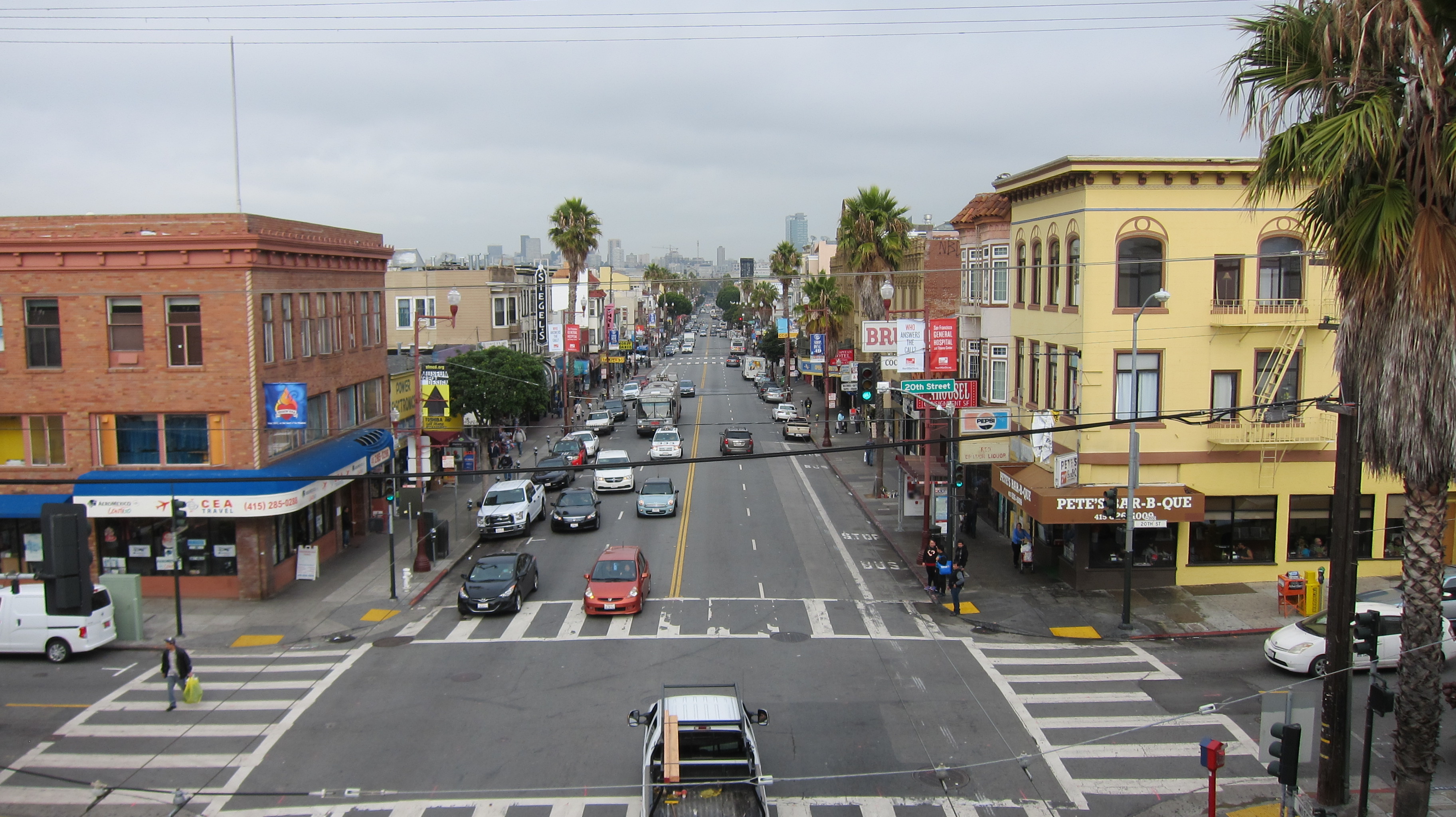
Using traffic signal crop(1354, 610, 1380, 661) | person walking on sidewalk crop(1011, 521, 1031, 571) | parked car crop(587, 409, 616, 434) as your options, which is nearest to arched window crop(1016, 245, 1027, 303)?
person walking on sidewalk crop(1011, 521, 1031, 571)

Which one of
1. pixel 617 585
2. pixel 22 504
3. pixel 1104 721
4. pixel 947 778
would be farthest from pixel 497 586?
pixel 1104 721

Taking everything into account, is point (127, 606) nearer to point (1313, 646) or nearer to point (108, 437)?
point (108, 437)

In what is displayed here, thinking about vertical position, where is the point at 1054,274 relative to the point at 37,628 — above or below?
above

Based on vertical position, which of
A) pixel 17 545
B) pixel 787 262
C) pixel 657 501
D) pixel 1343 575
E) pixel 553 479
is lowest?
pixel 553 479

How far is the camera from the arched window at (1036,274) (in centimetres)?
2923

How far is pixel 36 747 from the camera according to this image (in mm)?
16906

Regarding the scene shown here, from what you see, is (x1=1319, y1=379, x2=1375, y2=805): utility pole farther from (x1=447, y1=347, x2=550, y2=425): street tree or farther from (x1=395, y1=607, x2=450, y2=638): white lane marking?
(x1=447, y1=347, x2=550, y2=425): street tree

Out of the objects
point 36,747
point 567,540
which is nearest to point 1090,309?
point 567,540

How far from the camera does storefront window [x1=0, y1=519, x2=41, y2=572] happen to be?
27.0 meters

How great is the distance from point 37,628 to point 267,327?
9.37 m

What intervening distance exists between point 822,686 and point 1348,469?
32.8ft

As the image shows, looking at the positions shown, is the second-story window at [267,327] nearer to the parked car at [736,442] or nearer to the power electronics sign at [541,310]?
the parked car at [736,442]

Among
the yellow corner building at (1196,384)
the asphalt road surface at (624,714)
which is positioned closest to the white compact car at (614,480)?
the asphalt road surface at (624,714)

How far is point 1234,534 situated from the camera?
86.3ft
